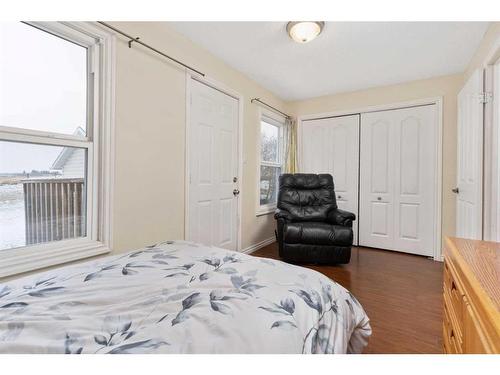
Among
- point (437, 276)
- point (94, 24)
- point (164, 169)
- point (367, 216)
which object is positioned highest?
point (94, 24)

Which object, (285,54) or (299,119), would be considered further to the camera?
(299,119)

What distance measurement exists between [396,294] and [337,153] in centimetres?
226

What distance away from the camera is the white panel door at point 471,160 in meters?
2.07

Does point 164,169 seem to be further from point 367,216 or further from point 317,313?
point 367,216

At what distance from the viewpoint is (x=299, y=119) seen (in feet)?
13.5

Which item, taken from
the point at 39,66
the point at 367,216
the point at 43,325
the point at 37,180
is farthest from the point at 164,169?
the point at 367,216

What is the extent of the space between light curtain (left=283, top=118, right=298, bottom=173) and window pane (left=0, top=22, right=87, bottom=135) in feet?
9.75

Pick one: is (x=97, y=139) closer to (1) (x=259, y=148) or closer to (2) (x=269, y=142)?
(1) (x=259, y=148)

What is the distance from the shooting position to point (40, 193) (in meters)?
1.55

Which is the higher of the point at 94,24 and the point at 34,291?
the point at 94,24

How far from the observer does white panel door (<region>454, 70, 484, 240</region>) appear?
6.79 feet

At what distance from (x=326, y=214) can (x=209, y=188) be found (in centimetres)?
167

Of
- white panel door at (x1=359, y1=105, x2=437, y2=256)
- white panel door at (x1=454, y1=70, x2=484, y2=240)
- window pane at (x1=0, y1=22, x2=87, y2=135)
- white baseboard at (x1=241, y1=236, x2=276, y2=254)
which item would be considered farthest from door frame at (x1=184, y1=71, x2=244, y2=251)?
white panel door at (x1=454, y1=70, x2=484, y2=240)

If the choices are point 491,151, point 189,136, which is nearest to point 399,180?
point 491,151
